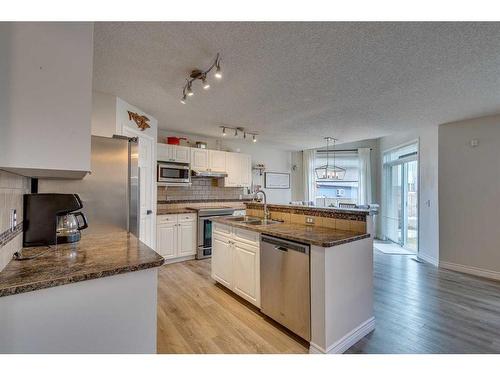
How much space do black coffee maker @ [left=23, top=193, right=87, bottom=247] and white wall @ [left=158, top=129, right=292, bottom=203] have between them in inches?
130

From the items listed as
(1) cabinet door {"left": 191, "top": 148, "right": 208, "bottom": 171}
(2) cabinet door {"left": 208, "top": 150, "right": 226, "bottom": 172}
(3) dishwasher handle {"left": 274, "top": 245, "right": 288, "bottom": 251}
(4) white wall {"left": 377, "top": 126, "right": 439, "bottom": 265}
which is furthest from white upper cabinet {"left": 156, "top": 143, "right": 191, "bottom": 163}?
(4) white wall {"left": 377, "top": 126, "right": 439, "bottom": 265}

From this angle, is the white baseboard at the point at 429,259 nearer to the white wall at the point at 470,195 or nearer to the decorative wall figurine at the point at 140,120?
the white wall at the point at 470,195

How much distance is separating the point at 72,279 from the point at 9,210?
60 cm

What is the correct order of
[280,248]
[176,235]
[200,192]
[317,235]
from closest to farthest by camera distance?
[317,235] < [280,248] < [176,235] < [200,192]

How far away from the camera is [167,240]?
408 centimetres

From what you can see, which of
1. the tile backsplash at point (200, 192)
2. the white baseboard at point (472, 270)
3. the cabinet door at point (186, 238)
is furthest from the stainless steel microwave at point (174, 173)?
the white baseboard at point (472, 270)

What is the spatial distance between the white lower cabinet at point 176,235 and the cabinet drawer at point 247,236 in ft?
5.89

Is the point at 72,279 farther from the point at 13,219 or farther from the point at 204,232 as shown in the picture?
the point at 204,232

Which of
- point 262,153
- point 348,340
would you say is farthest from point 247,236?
point 262,153

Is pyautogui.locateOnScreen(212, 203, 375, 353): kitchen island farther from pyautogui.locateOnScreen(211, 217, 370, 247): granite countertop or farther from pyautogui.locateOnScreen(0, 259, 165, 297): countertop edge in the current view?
pyautogui.locateOnScreen(0, 259, 165, 297): countertop edge

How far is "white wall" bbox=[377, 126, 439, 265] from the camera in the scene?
13.5 feet

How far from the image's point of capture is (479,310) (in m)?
2.56

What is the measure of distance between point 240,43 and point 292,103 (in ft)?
4.82

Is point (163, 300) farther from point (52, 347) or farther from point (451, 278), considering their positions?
point (451, 278)
